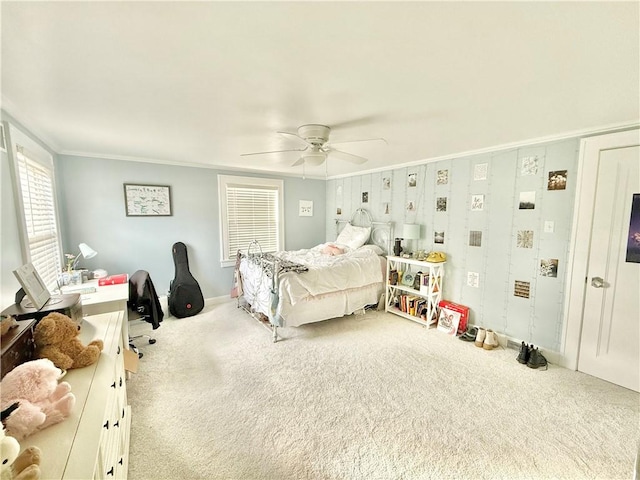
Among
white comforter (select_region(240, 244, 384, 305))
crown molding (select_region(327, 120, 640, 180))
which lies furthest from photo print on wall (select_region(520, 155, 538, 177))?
white comforter (select_region(240, 244, 384, 305))

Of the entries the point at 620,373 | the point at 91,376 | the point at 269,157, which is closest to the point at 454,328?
the point at 620,373

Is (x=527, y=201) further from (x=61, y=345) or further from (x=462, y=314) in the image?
(x=61, y=345)

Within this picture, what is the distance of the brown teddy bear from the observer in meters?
1.19

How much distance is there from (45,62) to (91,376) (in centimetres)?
154

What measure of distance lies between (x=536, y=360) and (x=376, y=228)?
8.65 feet

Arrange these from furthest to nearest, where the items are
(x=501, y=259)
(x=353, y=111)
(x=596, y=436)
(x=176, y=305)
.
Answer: (x=176, y=305)
(x=501, y=259)
(x=353, y=111)
(x=596, y=436)

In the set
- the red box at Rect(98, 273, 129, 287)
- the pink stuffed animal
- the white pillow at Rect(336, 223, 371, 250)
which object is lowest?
the red box at Rect(98, 273, 129, 287)

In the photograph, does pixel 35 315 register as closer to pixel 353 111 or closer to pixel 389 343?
pixel 353 111

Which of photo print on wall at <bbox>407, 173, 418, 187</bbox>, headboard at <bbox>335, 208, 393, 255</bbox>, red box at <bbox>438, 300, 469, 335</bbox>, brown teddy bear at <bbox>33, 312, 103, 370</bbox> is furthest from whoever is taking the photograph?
headboard at <bbox>335, 208, 393, 255</bbox>

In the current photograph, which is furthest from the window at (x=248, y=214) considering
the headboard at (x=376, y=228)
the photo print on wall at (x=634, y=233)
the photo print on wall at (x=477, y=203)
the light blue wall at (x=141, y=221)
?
the photo print on wall at (x=634, y=233)

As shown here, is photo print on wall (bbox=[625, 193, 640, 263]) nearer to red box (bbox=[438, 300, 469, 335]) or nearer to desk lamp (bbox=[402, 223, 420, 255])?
red box (bbox=[438, 300, 469, 335])

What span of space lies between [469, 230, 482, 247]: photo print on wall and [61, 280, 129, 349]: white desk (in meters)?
3.69

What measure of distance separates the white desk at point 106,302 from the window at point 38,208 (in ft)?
1.21

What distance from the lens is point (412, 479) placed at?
58.9 inches
